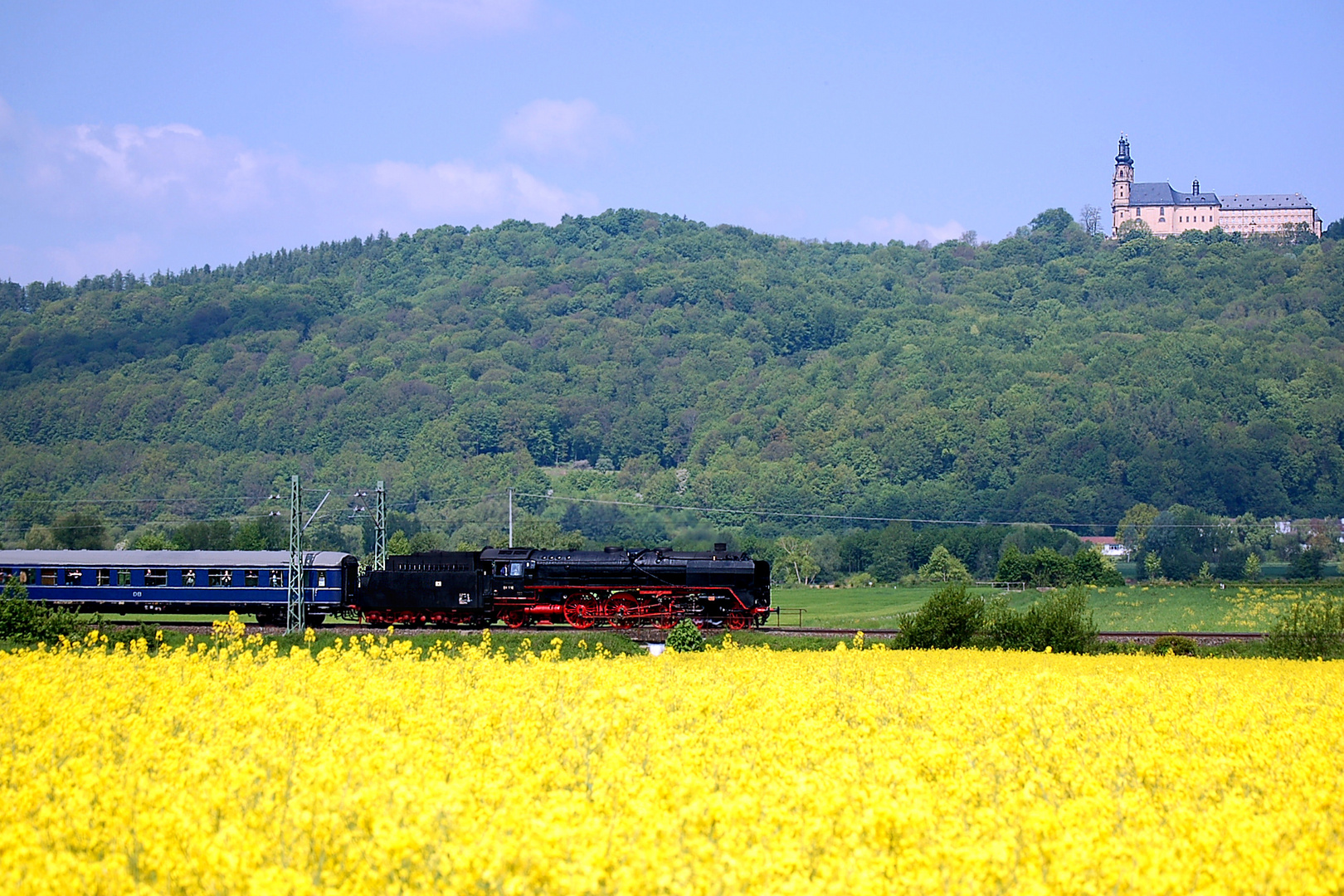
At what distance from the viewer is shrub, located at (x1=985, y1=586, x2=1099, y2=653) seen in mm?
A: 39969

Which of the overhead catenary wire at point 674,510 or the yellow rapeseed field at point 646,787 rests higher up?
the overhead catenary wire at point 674,510

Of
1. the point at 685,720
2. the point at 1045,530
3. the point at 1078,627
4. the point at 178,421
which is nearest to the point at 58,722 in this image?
the point at 685,720

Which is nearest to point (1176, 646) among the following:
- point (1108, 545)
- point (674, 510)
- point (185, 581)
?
point (185, 581)

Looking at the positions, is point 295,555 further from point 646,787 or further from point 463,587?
point 646,787

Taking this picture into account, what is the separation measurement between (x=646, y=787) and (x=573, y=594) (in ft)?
124

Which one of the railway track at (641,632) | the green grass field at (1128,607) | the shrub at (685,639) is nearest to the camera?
the shrub at (685,639)

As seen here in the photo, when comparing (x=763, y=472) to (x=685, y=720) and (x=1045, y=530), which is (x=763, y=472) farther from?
(x=685, y=720)

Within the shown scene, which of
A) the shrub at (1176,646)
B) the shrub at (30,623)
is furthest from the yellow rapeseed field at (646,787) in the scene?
the shrub at (1176,646)

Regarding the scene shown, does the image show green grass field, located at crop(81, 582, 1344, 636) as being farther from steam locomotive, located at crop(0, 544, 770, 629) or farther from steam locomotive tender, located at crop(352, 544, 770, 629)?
steam locomotive tender, located at crop(352, 544, 770, 629)

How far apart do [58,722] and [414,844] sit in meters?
7.94

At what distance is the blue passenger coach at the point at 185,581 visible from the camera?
1959 inches

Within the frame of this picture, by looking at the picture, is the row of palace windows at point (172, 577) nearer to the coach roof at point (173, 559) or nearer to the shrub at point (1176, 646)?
the coach roof at point (173, 559)

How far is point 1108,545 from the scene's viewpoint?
141 meters

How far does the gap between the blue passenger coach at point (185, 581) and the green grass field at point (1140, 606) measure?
827 inches
